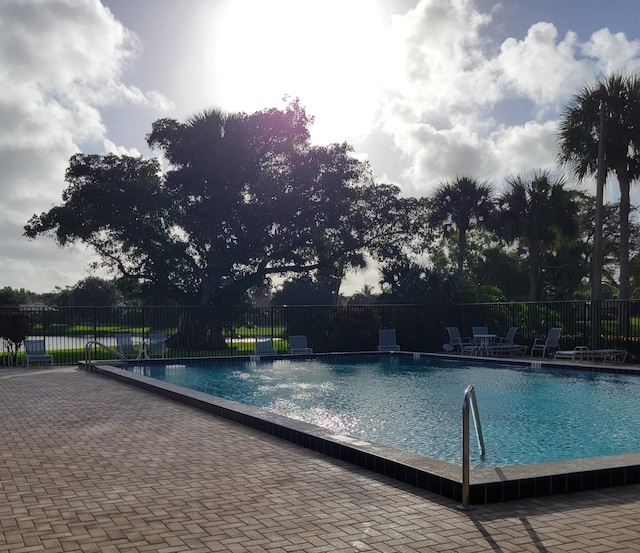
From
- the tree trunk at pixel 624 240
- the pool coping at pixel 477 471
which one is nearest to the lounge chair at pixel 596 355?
the tree trunk at pixel 624 240

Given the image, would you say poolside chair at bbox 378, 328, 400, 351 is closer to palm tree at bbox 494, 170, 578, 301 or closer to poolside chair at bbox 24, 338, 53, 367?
palm tree at bbox 494, 170, 578, 301

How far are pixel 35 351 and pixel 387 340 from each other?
1044 centimetres

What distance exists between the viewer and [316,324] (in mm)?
22219

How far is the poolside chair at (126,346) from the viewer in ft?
58.9

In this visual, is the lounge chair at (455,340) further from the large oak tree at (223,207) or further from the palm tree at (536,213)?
the large oak tree at (223,207)

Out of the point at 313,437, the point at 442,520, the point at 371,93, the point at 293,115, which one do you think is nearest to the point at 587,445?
the point at 313,437

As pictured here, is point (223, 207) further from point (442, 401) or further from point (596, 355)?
point (442, 401)

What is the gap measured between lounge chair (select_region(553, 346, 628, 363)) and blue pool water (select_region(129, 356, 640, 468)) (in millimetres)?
1115

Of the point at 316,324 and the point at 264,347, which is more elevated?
the point at 316,324

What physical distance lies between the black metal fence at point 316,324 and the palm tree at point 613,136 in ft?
11.3

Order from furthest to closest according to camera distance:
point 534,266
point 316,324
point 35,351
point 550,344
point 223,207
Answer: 1. point 223,207
2. point 534,266
3. point 316,324
4. point 550,344
5. point 35,351

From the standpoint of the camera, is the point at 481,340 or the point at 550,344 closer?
the point at 550,344

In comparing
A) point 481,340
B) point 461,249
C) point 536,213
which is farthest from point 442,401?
point 461,249

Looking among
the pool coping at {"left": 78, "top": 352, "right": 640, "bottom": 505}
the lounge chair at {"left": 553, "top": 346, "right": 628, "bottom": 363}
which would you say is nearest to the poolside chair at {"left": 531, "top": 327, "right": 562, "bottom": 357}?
the lounge chair at {"left": 553, "top": 346, "right": 628, "bottom": 363}
